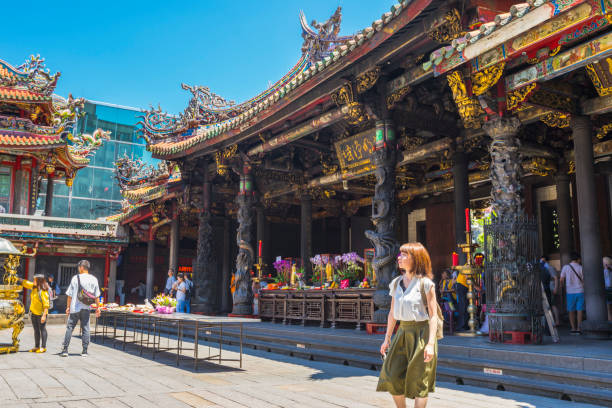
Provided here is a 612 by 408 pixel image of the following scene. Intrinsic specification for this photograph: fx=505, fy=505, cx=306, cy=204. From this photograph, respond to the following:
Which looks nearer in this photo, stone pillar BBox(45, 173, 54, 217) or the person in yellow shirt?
the person in yellow shirt

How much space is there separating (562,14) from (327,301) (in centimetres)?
641

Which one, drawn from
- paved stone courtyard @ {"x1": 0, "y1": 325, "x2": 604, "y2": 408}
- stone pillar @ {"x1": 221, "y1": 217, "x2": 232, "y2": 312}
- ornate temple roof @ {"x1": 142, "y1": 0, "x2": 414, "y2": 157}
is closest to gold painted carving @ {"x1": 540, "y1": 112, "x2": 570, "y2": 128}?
ornate temple roof @ {"x1": 142, "y1": 0, "x2": 414, "y2": 157}

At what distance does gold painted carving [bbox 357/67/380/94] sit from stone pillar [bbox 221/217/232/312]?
10.8 meters

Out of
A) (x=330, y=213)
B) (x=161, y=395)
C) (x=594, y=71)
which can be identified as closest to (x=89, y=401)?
(x=161, y=395)

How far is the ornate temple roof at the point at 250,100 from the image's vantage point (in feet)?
25.7

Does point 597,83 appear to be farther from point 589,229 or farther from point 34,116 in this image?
point 34,116

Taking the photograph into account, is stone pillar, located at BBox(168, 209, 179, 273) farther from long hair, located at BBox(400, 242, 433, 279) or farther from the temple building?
long hair, located at BBox(400, 242, 433, 279)

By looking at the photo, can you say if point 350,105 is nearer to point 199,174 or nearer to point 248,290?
point 248,290

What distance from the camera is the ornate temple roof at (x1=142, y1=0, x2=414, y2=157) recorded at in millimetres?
7819

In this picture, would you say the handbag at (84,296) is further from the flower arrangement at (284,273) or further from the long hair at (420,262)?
the long hair at (420,262)

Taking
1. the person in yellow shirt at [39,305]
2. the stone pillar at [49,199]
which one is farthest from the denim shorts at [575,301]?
the stone pillar at [49,199]

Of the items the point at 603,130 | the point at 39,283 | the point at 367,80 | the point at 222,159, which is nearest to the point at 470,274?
the point at 367,80

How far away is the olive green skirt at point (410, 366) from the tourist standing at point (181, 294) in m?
12.3

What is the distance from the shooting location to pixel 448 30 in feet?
21.7
